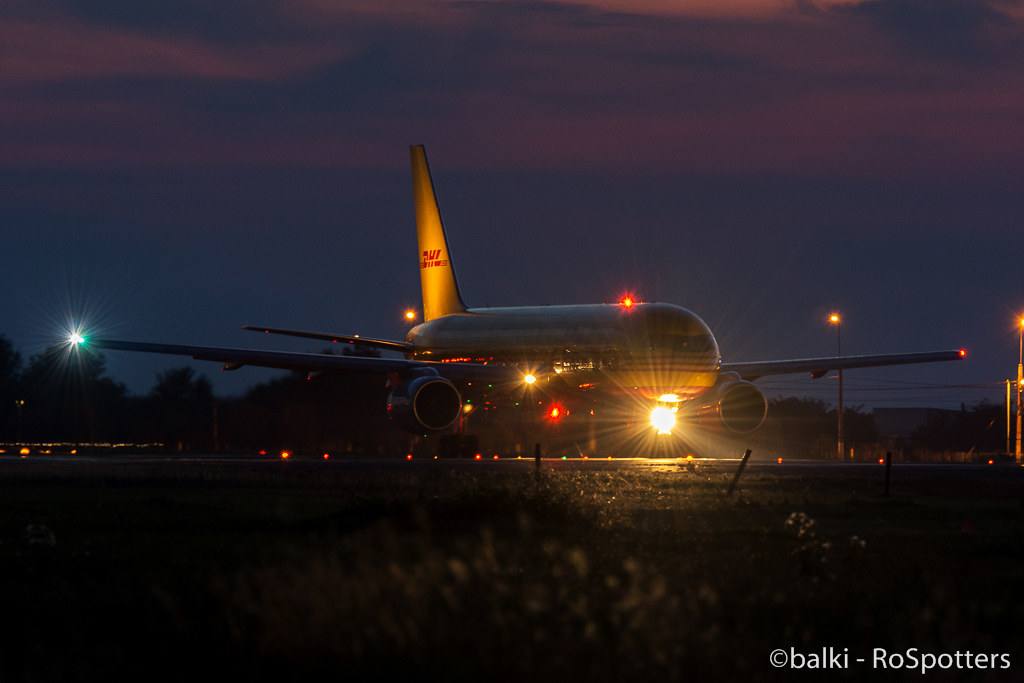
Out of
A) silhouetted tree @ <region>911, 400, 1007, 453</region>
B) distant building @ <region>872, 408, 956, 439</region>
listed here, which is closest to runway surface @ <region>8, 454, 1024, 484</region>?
silhouetted tree @ <region>911, 400, 1007, 453</region>

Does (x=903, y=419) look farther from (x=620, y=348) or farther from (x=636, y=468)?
(x=636, y=468)

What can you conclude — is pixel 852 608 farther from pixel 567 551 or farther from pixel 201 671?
pixel 201 671

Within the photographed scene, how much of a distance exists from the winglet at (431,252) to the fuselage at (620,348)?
6782 millimetres

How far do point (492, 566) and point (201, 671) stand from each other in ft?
6.66

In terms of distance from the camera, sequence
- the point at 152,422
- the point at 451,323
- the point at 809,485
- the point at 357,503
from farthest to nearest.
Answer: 1. the point at 152,422
2. the point at 451,323
3. the point at 809,485
4. the point at 357,503

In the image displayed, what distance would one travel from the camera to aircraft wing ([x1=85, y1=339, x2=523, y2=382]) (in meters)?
38.9

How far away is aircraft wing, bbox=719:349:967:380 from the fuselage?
2781 millimetres

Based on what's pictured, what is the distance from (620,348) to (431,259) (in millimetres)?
13470

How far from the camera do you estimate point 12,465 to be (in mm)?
35469

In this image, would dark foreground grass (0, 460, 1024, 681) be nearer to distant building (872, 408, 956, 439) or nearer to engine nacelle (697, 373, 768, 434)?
engine nacelle (697, 373, 768, 434)

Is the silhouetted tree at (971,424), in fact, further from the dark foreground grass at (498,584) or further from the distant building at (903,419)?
the dark foreground grass at (498,584)

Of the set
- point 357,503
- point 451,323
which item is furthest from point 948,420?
point 357,503

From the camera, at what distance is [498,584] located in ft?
26.3

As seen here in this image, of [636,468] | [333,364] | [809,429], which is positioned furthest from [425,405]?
[809,429]
